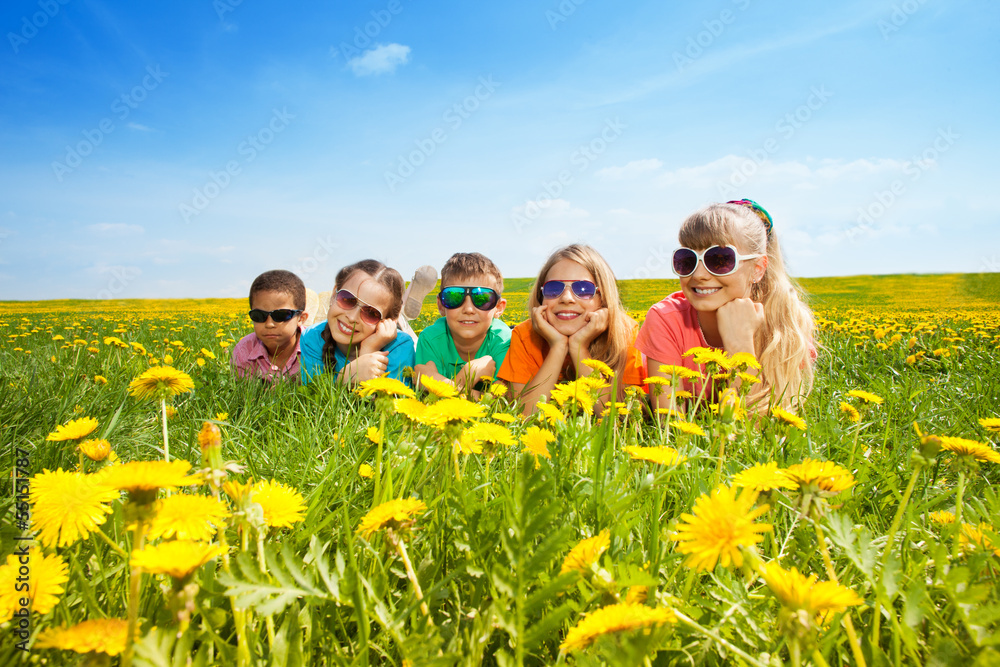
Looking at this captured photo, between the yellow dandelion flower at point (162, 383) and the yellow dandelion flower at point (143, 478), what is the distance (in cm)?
72

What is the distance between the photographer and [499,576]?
81 centimetres

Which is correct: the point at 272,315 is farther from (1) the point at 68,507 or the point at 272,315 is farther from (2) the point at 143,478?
(2) the point at 143,478

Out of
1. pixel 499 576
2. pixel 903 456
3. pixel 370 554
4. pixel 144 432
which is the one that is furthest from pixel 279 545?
pixel 903 456

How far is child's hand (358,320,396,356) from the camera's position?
3.97 metres

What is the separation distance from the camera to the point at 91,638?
68 cm

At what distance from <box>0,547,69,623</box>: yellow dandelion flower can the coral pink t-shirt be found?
306 cm

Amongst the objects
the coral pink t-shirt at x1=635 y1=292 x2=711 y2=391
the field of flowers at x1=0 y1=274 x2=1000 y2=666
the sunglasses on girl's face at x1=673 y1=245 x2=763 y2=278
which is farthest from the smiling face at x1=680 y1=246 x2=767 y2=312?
the field of flowers at x1=0 y1=274 x2=1000 y2=666

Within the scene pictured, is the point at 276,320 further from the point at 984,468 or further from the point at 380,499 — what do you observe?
the point at 984,468

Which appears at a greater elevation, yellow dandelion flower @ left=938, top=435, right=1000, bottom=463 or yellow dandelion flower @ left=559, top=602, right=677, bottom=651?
yellow dandelion flower @ left=938, top=435, right=1000, bottom=463

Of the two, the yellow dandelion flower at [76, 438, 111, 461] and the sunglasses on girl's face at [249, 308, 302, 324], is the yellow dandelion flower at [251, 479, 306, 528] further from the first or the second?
the sunglasses on girl's face at [249, 308, 302, 324]

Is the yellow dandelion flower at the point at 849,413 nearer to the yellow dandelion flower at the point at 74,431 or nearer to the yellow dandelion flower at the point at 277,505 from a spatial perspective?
the yellow dandelion flower at the point at 277,505

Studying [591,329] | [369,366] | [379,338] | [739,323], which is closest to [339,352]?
[379,338]

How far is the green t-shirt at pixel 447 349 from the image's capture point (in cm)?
420

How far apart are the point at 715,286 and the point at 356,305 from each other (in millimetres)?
2552
